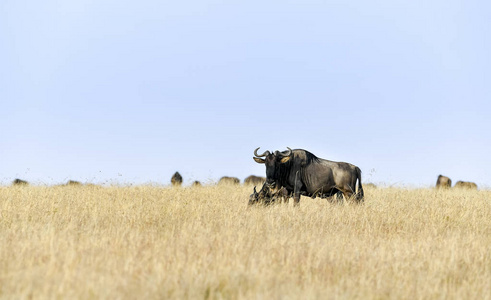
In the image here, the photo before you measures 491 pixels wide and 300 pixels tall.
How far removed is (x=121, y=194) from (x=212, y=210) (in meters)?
4.46

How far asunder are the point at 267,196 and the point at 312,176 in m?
1.50

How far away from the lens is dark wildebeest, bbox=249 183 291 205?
43.6 ft

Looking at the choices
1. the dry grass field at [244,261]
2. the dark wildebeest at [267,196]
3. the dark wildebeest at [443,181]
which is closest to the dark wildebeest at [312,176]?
the dark wildebeest at [267,196]

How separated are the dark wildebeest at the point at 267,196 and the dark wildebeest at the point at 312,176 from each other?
149 mm

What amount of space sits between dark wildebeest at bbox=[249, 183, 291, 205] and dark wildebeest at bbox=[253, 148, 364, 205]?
0.49 ft

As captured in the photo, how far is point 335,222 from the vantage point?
9.99 meters

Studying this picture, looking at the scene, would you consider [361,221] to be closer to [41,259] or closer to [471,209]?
[471,209]

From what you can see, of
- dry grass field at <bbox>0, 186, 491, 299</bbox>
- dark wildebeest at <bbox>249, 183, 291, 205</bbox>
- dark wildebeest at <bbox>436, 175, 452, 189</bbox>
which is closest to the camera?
dry grass field at <bbox>0, 186, 491, 299</bbox>

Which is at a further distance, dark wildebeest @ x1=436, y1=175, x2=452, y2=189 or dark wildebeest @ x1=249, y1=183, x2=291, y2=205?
dark wildebeest @ x1=436, y1=175, x2=452, y2=189

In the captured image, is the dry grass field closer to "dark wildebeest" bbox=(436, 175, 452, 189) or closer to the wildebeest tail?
the wildebeest tail

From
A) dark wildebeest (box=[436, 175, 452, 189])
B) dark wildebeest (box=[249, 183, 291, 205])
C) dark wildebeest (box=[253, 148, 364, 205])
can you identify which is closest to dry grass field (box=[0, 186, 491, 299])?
dark wildebeest (box=[249, 183, 291, 205])

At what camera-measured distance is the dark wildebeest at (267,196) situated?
13.3 m

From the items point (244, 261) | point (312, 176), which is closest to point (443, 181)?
point (312, 176)

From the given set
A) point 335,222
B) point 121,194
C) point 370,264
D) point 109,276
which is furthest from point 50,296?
point 121,194
